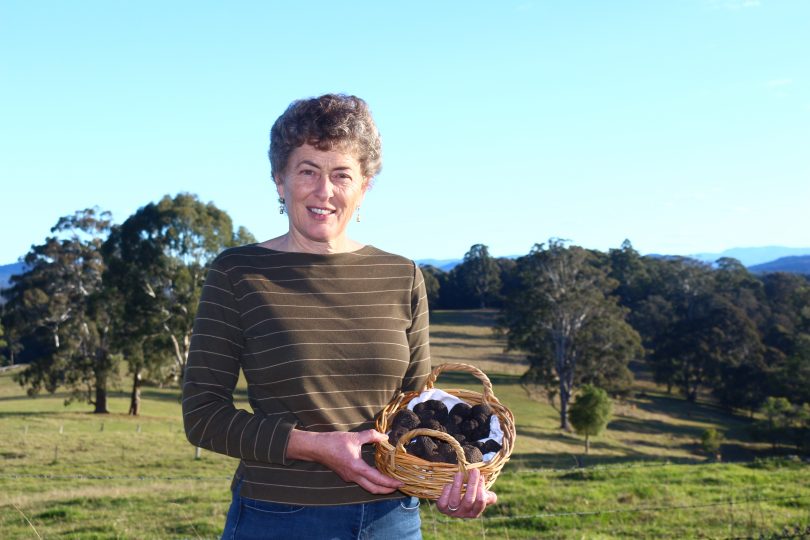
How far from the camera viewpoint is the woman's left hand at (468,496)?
2.37 meters

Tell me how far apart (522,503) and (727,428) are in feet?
126

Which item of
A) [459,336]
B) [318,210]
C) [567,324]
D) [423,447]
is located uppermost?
[318,210]

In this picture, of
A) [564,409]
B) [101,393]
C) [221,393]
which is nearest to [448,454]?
[221,393]

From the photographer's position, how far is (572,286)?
43438 millimetres

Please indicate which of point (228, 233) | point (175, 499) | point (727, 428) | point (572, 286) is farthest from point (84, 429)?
point (727, 428)

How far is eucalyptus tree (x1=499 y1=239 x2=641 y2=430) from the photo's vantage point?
42.7m

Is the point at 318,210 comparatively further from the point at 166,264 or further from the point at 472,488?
the point at 166,264

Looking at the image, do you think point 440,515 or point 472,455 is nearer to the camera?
point 472,455

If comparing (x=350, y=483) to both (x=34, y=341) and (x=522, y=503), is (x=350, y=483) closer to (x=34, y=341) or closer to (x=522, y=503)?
(x=522, y=503)

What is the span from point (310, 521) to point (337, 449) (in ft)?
1.04

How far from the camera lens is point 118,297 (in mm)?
32344

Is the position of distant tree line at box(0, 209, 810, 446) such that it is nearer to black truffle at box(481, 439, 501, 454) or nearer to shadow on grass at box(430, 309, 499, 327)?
shadow on grass at box(430, 309, 499, 327)

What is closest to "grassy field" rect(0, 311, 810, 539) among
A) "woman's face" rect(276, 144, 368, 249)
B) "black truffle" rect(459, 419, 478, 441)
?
"black truffle" rect(459, 419, 478, 441)

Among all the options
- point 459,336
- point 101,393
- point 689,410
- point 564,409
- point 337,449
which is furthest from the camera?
point 459,336
